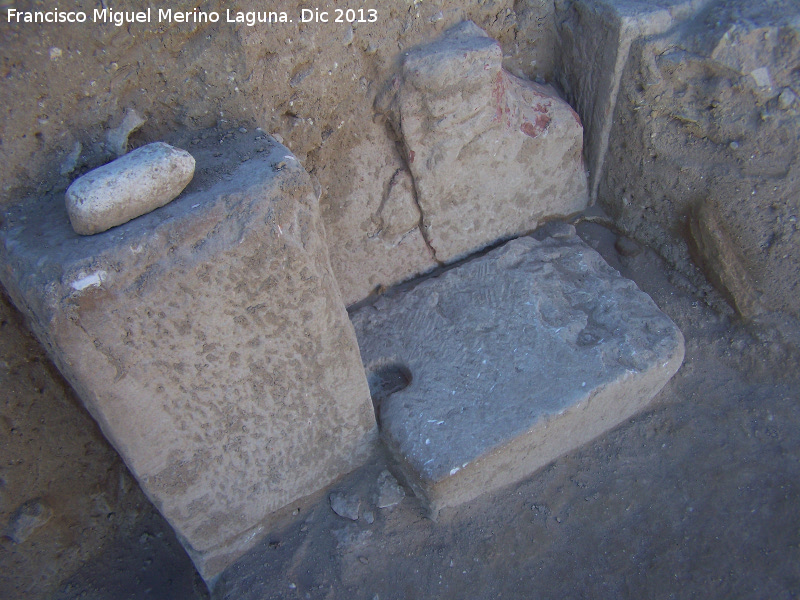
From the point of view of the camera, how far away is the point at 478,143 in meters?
1.93

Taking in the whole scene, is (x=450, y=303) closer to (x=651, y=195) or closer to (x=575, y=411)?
(x=575, y=411)

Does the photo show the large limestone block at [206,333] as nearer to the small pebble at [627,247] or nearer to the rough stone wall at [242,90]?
the rough stone wall at [242,90]

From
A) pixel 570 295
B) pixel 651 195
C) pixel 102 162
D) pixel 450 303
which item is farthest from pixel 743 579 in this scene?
pixel 102 162

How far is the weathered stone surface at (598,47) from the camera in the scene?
185 cm

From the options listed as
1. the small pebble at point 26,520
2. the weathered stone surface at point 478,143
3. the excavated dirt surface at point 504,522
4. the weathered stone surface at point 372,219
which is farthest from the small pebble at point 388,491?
the small pebble at point 26,520

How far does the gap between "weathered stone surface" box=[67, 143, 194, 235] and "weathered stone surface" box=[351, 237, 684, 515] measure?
818mm

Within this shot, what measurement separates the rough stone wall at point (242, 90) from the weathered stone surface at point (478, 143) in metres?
0.08

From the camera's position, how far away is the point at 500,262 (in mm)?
1962

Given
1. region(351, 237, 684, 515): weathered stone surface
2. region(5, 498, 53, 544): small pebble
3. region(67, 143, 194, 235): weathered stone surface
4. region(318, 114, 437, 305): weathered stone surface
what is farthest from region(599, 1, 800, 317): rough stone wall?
region(5, 498, 53, 544): small pebble

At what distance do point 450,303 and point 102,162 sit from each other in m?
1.06

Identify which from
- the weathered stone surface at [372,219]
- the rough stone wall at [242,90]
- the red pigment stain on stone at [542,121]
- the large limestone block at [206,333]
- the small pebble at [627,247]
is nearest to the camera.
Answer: the large limestone block at [206,333]

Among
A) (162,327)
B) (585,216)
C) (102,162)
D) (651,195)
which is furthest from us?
(585,216)

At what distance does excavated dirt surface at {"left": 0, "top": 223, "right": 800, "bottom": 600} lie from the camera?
159 centimetres

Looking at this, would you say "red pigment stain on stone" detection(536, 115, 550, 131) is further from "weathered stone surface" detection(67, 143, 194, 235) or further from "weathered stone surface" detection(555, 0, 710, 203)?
"weathered stone surface" detection(67, 143, 194, 235)
